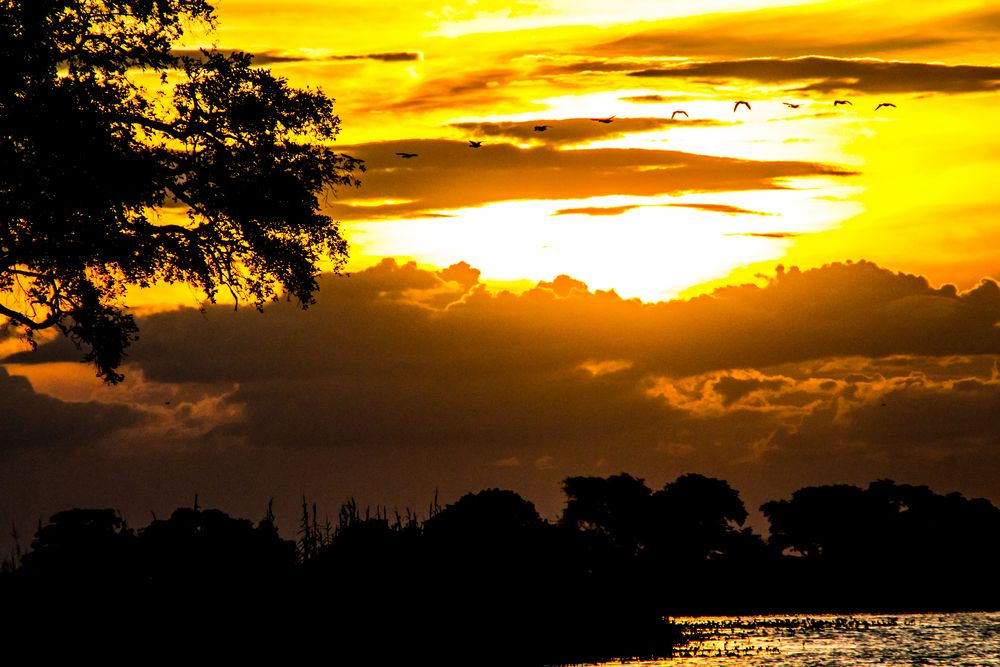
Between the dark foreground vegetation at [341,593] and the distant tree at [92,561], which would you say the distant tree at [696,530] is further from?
the distant tree at [92,561]

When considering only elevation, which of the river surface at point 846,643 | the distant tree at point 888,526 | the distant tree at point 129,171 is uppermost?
the distant tree at point 129,171

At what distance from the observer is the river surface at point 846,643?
79375 millimetres

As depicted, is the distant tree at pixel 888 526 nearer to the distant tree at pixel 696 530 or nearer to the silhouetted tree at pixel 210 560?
the distant tree at pixel 696 530

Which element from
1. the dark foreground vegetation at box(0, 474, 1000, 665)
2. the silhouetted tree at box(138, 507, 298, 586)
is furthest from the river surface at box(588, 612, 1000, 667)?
the silhouetted tree at box(138, 507, 298, 586)

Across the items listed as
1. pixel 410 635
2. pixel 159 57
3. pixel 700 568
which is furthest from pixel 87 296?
pixel 700 568

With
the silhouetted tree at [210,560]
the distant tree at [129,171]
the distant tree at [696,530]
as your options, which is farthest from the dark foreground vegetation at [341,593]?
the distant tree at [696,530]

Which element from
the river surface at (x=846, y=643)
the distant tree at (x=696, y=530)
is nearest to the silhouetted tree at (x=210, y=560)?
the river surface at (x=846, y=643)

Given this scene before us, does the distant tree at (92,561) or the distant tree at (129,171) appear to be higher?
the distant tree at (129,171)

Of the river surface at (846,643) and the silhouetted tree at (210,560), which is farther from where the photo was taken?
the river surface at (846,643)

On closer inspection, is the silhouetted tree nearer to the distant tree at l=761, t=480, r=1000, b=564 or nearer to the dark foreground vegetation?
the dark foreground vegetation

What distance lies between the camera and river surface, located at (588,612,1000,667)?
79.4 meters

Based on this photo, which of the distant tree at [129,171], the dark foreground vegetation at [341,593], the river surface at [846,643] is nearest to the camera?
the distant tree at [129,171]

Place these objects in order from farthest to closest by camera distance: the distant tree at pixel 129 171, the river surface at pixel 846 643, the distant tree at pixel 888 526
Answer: the distant tree at pixel 888 526 → the river surface at pixel 846 643 → the distant tree at pixel 129 171

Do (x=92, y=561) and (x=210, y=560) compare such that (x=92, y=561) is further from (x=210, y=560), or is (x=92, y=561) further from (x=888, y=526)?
(x=888, y=526)
